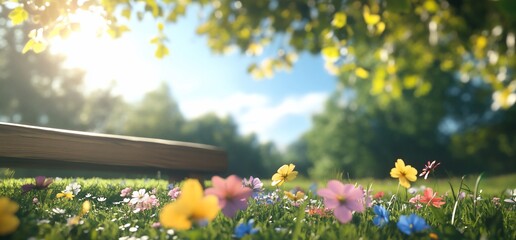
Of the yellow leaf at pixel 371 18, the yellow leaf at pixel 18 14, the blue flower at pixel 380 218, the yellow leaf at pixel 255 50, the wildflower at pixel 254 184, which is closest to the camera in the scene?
the blue flower at pixel 380 218

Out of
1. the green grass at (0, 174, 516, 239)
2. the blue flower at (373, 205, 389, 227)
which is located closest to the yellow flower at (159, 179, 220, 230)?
the green grass at (0, 174, 516, 239)

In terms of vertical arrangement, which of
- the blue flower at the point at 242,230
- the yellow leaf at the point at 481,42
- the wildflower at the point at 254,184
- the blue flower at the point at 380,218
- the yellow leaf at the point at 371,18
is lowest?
the blue flower at the point at 242,230

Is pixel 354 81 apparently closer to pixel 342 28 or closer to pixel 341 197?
pixel 342 28

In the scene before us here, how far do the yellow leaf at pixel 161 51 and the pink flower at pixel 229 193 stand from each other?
2.53 meters

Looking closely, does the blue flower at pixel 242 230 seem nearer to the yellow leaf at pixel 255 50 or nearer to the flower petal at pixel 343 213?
the flower petal at pixel 343 213

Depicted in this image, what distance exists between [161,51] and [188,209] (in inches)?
113

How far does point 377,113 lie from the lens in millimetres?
33156

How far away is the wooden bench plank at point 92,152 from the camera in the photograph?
293cm

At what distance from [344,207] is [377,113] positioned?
32661mm

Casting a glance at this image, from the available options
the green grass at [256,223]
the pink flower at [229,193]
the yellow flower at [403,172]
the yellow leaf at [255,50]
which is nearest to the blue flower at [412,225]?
the green grass at [256,223]

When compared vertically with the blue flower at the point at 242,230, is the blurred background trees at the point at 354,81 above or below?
above

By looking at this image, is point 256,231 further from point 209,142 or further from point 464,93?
point 209,142

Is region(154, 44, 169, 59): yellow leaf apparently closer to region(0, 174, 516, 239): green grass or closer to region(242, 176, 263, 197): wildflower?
region(0, 174, 516, 239): green grass

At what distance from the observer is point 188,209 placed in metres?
1.48
